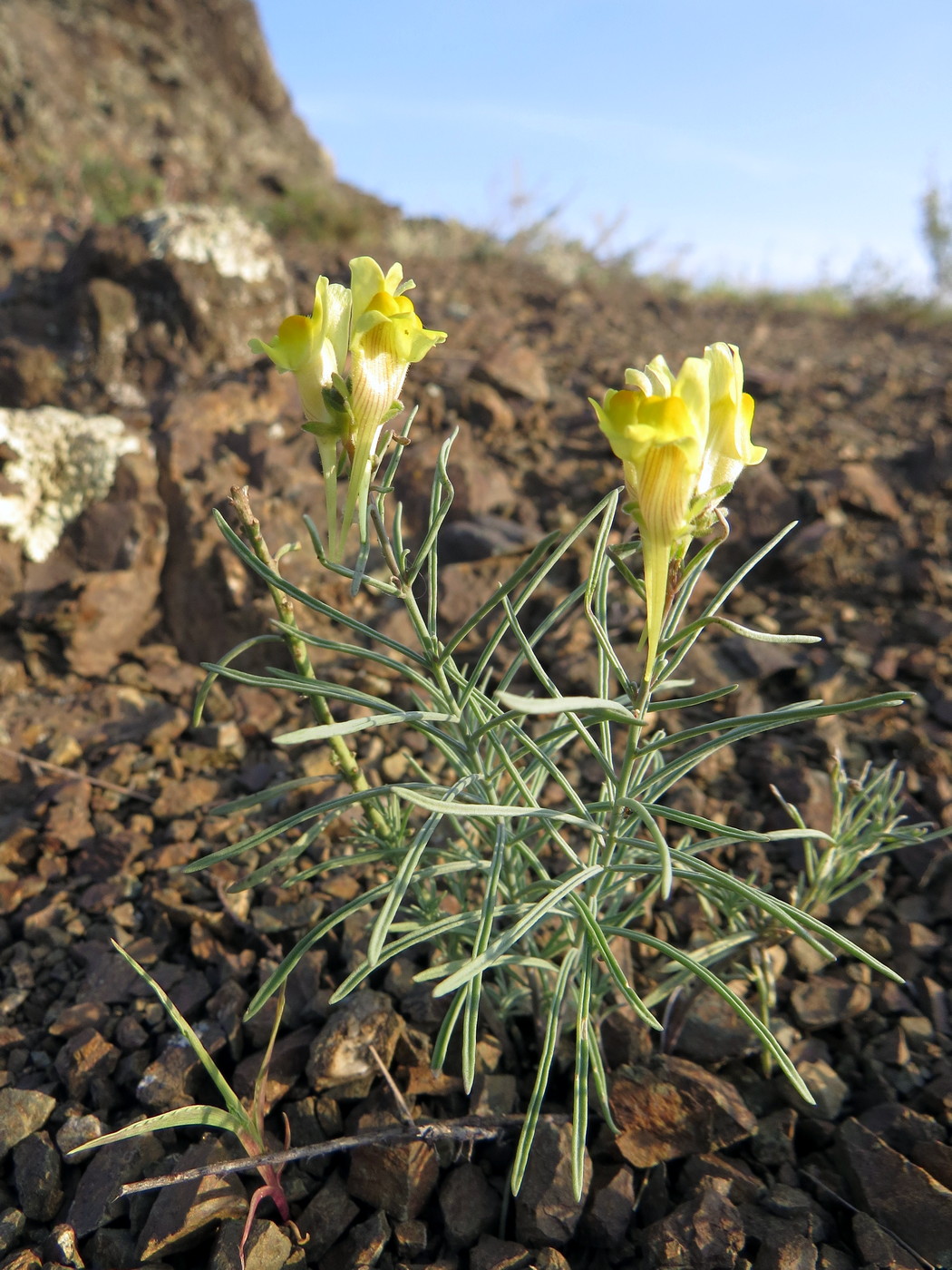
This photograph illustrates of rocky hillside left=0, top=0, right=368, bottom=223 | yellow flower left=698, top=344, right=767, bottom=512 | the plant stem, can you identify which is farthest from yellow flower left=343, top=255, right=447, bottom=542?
rocky hillside left=0, top=0, right=368, bottom=223

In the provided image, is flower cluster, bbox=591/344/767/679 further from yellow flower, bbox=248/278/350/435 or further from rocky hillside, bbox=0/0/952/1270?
rocky hillside, bbox=0/0/952/1270

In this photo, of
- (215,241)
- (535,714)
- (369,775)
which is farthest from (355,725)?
(215,241)

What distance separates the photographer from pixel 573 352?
430cm

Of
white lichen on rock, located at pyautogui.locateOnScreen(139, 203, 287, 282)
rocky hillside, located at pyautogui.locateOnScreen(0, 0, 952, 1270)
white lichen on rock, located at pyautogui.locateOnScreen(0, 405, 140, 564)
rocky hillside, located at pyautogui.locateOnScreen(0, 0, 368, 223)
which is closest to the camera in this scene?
rocky hillside, located at pyautogui.locateOnScreen(0, 0, 952, 1270)

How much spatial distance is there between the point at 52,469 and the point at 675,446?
2376mm

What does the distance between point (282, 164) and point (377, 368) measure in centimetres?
866

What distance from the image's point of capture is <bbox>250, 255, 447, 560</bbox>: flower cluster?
1032 millimetres

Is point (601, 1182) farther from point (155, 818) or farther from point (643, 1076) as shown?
point (155, 818)

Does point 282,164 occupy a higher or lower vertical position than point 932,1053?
higher

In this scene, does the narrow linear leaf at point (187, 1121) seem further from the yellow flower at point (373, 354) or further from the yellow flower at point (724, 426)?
the yellow flower at point (724, 426)

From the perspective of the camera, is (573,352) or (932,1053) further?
(573,352)

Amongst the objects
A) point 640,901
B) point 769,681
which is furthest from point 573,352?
point 640,901

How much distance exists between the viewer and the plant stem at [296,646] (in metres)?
1.13

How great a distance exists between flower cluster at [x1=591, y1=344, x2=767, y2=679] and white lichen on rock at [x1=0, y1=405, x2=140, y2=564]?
2.20 meters
